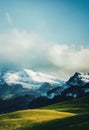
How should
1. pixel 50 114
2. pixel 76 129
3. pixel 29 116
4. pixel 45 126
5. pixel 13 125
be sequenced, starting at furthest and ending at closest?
pixel 50 114 < pixel 29 116 < pixel 13 125 < pixel 45 126 < pixel 76 129

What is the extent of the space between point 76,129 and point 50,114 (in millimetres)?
39040

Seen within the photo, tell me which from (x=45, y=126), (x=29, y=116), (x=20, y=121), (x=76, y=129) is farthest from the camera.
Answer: (x=29, y=116)

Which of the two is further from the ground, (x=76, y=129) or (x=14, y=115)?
(x=14, y=115)

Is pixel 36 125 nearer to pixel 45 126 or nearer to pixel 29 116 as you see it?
pixel 45 126

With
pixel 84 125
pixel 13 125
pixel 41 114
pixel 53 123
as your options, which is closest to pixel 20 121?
pixel 13 125

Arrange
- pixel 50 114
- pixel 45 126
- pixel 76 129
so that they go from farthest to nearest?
pixel 50 114, pixel 45 126, pixel 76 129

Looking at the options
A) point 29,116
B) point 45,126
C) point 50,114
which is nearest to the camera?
point 45,126

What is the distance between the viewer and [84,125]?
58.7 meters

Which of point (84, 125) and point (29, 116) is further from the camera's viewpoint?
point (29, 116)

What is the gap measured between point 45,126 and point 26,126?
530 centimetres

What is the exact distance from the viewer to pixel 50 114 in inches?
3752

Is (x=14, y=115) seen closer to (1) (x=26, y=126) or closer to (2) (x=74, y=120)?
(1) (x=26, y=126)

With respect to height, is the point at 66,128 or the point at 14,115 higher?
the point at 14,115

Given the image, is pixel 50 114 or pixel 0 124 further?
pixel 50 114
